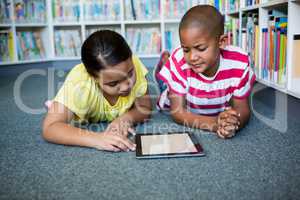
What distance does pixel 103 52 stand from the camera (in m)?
0.94

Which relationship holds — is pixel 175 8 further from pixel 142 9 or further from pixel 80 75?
pixel 80 75

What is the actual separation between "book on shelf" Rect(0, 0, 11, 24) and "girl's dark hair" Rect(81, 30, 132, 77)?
204cm

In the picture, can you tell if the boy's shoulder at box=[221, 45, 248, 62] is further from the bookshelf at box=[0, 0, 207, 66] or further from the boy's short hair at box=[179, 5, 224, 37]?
the bookshelf at box=[0, 0, 207, 66]

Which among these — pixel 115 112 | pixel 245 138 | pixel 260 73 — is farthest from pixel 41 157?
pixel 260 73

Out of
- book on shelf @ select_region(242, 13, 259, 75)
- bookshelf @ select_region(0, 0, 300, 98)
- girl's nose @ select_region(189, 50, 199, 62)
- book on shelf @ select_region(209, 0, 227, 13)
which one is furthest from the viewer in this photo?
bookshelf @ select_region(0, 0, 300, 98)

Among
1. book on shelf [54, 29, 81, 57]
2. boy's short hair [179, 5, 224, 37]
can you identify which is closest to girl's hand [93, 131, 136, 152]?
boy's short hair [179, 5, 224, 37]

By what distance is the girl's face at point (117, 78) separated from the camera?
0.94 metres

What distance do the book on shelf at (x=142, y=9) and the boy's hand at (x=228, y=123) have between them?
2.30 metres

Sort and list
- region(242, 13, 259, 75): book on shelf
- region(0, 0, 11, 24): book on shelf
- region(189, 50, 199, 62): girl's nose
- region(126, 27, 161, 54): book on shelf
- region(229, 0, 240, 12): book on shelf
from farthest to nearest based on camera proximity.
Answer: region(126, 27, 161, 54): book on shelf < region(0, 0, 11, 24): book on shelf < region(229, 0, 240, 12): book on shelf < region(242, 13, 259, 75): book on shelf < region(189, 50, 199, 62): girl's nose

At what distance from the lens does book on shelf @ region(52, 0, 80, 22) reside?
3.08m

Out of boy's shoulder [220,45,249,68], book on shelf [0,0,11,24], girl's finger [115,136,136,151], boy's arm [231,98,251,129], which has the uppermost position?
book on shelf [0,0,11,24]

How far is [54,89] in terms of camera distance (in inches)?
84.4

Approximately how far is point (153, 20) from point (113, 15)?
Result: 1.27 feet

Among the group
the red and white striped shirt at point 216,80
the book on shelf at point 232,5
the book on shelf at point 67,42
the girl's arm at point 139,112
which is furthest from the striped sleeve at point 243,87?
the book on shelf at point 67,42
